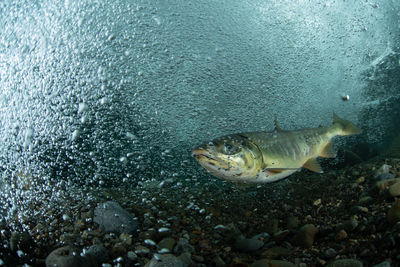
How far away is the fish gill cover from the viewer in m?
5.82

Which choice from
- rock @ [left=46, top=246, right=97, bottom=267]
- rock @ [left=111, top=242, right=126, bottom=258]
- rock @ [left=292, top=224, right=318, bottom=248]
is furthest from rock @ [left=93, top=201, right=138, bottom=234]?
rock @ [left=292, top=224, right=318, bottom=248]

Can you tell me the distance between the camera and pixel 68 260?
2.31m

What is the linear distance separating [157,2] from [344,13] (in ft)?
23.3

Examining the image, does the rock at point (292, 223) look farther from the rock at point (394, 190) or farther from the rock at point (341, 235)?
the rock at point (394, 190)

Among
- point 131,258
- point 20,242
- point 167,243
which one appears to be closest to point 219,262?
point 167,243

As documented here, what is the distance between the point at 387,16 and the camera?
1088 cm

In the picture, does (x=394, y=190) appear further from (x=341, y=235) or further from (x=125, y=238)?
(x=125, y=238)

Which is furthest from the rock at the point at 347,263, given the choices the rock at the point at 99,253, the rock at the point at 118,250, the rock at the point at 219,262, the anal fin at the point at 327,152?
the anal fin at the point at 327,152

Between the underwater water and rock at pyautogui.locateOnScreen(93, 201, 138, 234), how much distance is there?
10 centimetres

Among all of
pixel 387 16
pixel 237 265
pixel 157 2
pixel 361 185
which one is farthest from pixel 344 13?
pixel 237 265

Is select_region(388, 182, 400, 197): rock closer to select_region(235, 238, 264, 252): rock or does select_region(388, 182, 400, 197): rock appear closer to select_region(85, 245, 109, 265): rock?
select_region(235, 238, 264, 252): rock

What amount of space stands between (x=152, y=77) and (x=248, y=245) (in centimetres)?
574

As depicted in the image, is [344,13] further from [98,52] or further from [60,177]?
[60,177]

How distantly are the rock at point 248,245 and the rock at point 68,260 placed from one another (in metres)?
1.41
